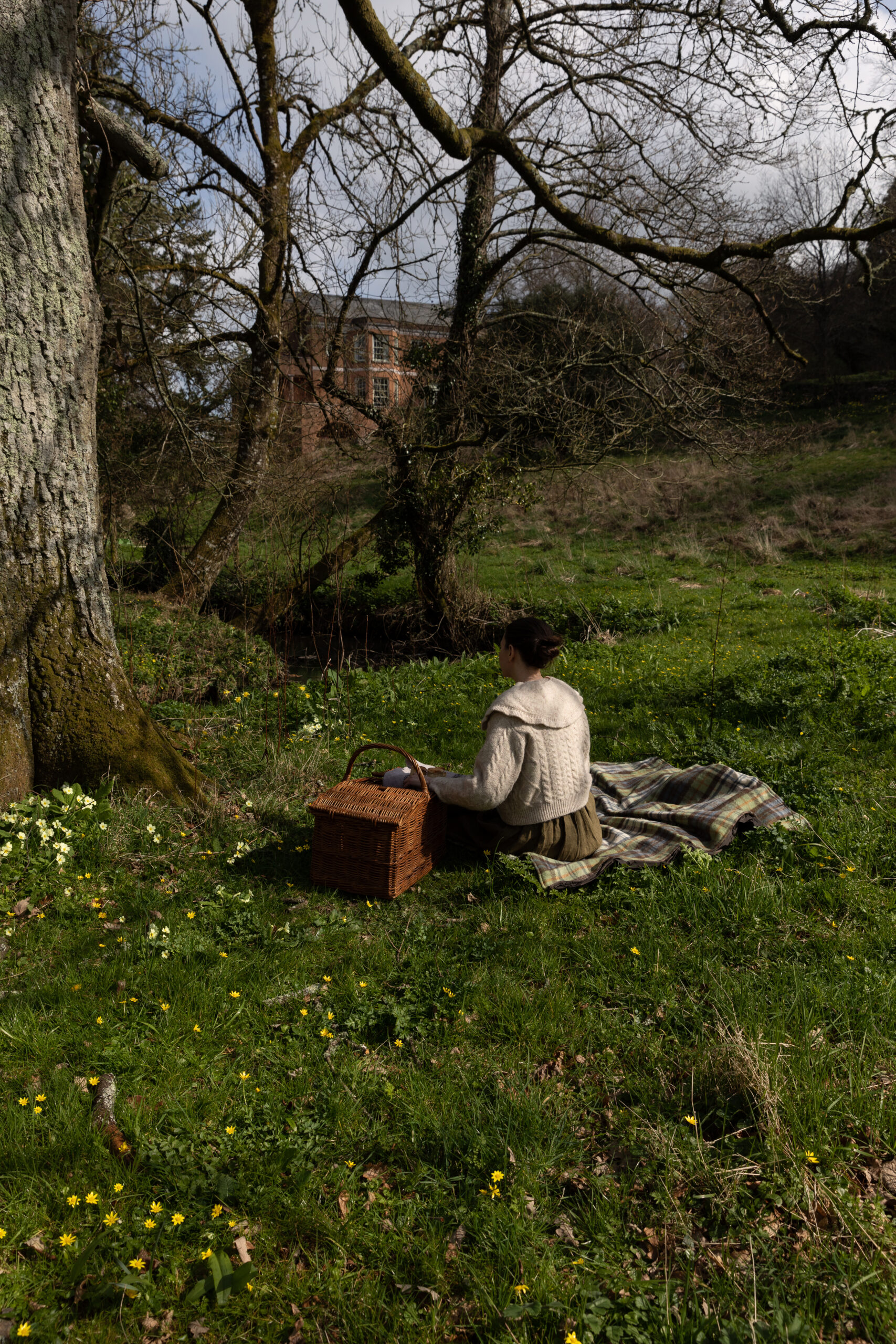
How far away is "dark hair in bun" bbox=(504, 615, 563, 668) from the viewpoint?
4.04 metres

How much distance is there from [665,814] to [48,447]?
387 cm

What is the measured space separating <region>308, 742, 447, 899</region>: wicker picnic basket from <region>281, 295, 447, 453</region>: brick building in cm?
705

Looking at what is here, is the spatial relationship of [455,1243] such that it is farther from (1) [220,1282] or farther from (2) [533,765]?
(2) [533,765]

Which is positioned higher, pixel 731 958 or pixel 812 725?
pixel 812 725

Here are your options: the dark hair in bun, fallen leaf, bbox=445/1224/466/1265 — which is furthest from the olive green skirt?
fallen leaf, bbox=445/1224/466/1265

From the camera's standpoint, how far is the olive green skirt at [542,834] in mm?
4145

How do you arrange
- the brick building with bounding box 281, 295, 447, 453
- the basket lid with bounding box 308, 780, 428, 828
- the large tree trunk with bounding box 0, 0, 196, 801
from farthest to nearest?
the brick building with bounding box 281, 295, 447, 453
the large tree trunk with bounding box 0, 0, 196, 801
the basket lid with bounding box 308, 780, 428, 828

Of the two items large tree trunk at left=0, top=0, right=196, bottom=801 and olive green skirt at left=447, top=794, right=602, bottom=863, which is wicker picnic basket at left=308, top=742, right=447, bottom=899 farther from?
large tree trunk at left=0, top=0, right=196, bottom=801

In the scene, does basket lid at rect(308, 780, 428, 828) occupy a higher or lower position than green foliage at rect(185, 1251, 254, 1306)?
higher

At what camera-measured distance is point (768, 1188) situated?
2.28m

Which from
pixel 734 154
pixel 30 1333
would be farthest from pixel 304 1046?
pixel 734 154

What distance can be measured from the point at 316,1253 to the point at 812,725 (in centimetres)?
493

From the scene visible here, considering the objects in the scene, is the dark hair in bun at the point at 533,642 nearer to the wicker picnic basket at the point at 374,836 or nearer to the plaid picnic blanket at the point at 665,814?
the wicker picnic basket at the point at 374,836

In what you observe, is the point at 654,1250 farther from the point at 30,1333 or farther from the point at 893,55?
the point at 893,55
